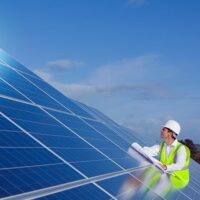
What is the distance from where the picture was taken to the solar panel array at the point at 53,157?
22.2ft

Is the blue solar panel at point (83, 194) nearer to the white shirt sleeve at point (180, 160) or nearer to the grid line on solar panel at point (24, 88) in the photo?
the grid line on solar panel at point (24, 88)

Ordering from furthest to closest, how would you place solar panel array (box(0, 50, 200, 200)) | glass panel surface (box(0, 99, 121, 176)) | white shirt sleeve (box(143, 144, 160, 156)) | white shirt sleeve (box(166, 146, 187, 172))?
white shirt sleeve (box(143, 144, 160, 156)) → white shirt sleeve (box(166, 146, 187, 172)) → glass panel surface (box(0, 99, 121, 176)) → solar panel array (box(0, 50, 200, 200))

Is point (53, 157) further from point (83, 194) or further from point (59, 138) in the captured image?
point (59, 138)

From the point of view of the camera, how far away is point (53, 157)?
852 cm

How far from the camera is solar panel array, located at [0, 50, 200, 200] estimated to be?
678cm

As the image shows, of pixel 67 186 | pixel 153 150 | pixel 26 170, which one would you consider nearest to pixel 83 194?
pixel 67 186

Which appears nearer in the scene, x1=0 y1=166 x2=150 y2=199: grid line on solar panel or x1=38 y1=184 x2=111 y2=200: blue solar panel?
x1=0 y1=166 x2=150 y2=199: grid line on solar panel

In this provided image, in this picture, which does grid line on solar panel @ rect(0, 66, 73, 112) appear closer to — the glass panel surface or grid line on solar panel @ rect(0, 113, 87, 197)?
the glass panel surface

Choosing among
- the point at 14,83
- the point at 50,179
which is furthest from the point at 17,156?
the point at 14,83

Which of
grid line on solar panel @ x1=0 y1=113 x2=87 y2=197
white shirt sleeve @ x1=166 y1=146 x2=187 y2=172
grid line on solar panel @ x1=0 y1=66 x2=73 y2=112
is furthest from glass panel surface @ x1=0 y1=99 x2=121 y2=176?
white shirt sleeve @ x1=166 y1=146 x2=187 y2=172

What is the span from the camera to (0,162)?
6.52m

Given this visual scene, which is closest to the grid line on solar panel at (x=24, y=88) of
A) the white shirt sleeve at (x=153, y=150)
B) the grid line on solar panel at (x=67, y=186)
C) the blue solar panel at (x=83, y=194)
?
the white shirt sleeve at (x=153, y=150)

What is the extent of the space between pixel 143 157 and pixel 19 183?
8.64 m

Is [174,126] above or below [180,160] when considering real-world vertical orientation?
above
